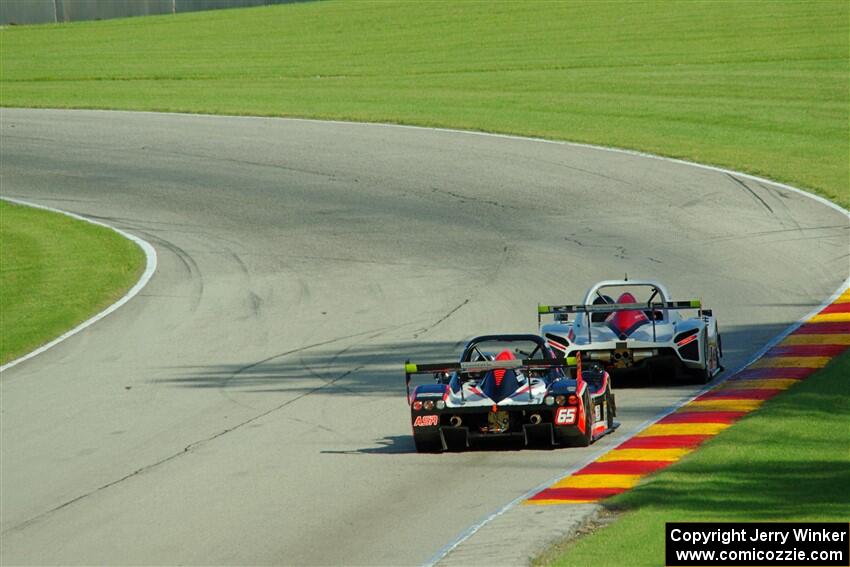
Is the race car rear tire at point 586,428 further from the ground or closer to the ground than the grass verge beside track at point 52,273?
closer to the ground

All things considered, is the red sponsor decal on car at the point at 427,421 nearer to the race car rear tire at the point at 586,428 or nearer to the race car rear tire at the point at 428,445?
the race car rear tire at the point at 428,445

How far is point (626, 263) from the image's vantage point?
79.2ft

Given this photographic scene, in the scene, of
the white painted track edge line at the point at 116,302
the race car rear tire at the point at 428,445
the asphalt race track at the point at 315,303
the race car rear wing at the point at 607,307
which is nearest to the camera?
the asphalt race track at the point at 315,303

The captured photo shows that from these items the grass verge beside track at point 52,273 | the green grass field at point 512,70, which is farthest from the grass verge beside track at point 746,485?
the green grass field at point 512,70

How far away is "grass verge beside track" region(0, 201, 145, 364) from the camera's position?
21891mm

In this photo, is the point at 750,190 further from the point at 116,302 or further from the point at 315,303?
the point at 116,302

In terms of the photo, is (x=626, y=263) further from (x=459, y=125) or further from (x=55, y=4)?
(x=55, y=4)

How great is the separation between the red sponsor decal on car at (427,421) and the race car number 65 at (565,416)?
3.92 ft

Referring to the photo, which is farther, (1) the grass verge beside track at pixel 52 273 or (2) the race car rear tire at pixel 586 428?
(1) the grass verge beside track at pixel 52 273

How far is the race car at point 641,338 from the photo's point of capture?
663 inches

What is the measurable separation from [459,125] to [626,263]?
16086mm

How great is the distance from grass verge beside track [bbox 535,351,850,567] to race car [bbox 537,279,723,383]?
1.99 meters

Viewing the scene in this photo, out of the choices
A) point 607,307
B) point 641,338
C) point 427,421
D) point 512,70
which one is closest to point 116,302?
point 607,307

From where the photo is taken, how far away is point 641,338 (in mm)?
17031
